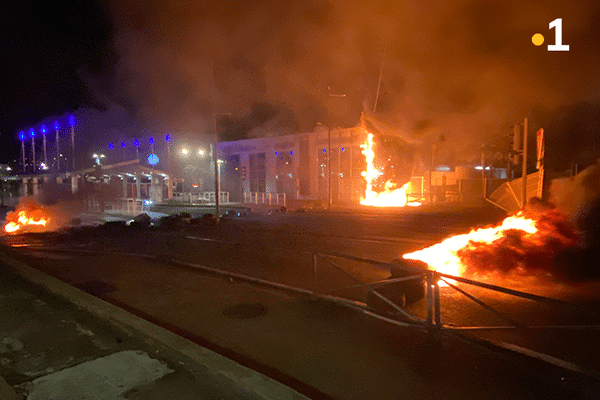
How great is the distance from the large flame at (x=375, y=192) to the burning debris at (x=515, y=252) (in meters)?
19.0

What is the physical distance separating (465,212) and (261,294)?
14959mm

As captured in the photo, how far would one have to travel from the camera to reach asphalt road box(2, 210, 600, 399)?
341 centimetres

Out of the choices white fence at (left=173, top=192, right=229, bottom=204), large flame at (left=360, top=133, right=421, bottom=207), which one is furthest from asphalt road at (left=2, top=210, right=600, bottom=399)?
white fence at (left=173, top=192, right=229, bottom=204)

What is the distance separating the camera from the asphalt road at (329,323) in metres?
3.41

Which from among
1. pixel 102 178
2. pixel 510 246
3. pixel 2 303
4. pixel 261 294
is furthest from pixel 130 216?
pixel 510 246

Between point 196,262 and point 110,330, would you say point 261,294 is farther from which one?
point 196,262

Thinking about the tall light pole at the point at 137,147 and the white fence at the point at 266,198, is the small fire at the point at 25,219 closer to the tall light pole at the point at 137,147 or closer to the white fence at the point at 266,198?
the white fence at the point at 266,198

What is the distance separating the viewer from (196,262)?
30.0 ft

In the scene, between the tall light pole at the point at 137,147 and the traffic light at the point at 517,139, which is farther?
the tall light pole at the point at 137,147

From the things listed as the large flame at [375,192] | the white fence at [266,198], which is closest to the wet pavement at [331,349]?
the large flame at [375,192]

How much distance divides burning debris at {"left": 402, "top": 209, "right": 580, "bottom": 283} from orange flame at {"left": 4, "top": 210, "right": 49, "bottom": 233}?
23.2 meters

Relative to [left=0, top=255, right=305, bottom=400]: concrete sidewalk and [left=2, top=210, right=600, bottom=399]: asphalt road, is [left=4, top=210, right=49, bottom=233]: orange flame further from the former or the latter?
[left=0, top=255, right=305, bottom=400]: concrete sidewalk

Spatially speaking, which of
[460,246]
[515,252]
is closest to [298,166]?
[460,246]

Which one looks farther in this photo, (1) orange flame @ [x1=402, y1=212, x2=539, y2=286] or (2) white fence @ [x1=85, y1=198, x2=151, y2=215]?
(2) white fence @ [x1=85, y1=198, x2=151, y2=215]
